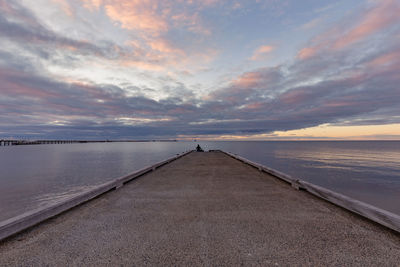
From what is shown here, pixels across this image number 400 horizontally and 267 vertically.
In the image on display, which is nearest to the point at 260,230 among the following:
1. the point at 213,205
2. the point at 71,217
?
the point at 213,205

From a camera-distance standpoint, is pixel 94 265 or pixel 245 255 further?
pixel 245 255

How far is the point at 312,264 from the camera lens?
2.84 metres

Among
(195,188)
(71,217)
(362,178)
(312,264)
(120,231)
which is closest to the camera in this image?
(312,264)

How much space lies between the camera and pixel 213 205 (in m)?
5.50

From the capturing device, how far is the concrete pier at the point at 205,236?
2.97 m

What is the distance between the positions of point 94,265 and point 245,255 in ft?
7.74

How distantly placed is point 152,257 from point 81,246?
1384 millimetres

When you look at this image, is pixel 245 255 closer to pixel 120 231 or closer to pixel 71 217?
pixel 120 231

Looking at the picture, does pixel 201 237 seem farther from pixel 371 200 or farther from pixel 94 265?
pixel 371 200

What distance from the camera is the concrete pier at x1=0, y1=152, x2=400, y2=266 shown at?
297 cm

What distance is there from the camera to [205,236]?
144 inches

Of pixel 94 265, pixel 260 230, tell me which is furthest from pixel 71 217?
pixel 260 230

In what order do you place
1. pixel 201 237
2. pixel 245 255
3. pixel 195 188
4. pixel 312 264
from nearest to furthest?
pixel 312 264
pixel 245 255
pixel 201 237
pixel 195 188

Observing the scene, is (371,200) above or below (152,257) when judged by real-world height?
below
